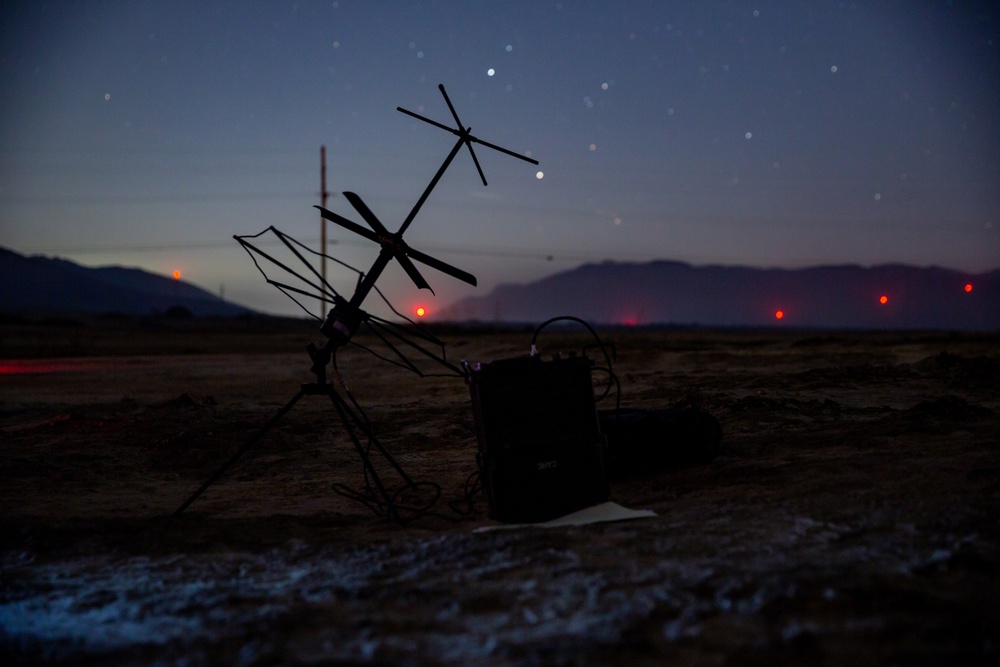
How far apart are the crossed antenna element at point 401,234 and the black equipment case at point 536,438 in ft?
3.00

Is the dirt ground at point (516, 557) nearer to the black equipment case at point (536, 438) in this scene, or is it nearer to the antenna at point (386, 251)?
the black equipment case at point (536, 438)

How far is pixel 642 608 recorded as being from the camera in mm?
4012

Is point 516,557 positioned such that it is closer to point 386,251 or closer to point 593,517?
point 593,517

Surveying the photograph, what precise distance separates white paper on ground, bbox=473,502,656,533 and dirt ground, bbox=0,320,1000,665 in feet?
0.40

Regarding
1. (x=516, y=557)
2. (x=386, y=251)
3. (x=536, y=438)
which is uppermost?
(x=386, y=251)

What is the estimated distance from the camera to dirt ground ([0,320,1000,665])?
12.1 feet

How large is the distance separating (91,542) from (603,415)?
15.0 feet

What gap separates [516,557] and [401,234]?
9.47ft

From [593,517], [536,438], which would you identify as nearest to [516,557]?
[593,517]

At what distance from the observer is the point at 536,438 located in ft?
20.4

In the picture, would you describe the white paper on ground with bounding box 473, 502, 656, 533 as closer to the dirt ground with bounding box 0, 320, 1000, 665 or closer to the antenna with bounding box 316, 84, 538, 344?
the dirt ground with bounding box 0, 320, 1000, 665

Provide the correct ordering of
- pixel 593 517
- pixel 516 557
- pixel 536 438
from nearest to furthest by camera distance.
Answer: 1. pixel 516 557
2. pixel 593 517
3. pixel 536 438

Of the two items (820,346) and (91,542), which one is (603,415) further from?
(820,346)

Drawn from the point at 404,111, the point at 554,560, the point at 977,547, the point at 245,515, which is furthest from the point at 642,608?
the point at 404,111
